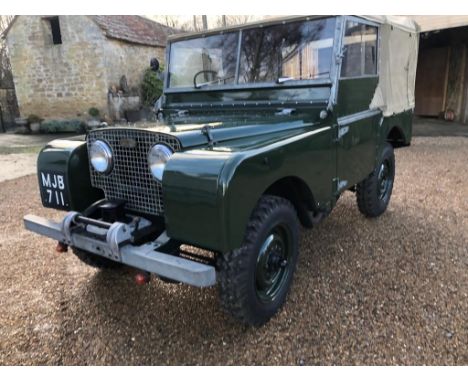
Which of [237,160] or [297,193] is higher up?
[237,160]

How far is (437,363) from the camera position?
2.23 m

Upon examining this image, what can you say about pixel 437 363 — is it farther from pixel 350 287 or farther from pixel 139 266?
pixel 139 266

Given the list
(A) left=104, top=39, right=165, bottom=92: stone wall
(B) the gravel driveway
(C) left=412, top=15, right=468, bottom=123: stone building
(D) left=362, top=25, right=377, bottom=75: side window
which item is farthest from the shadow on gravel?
(A) left=104, top=39, right=165, bottom=92: stone wall

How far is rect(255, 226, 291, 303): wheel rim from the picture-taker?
8.15 ft

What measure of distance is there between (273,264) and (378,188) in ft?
7.29

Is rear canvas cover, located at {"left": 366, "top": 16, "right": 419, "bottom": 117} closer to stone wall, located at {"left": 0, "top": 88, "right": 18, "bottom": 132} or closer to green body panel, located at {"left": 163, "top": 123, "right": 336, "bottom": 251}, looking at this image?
green body panel, located at {"left": 163, "top": 123, "right": 336, "bottom": 251}

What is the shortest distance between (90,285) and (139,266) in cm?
125

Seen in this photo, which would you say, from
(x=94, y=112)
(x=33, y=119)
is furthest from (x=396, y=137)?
(x=33, y=119)

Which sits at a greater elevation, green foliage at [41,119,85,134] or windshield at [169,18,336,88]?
windshield at [169,18,336,88]

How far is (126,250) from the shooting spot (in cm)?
221

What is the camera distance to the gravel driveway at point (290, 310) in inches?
93.1

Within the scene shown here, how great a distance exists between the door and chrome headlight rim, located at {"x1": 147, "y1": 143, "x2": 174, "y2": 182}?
146 centimetres

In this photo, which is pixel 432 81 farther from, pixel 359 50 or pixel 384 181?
pixel 359 50

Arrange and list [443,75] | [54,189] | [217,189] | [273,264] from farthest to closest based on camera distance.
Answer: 1. [443,75]
2. [54,189]
3. [273,264]
4. [217,189]
